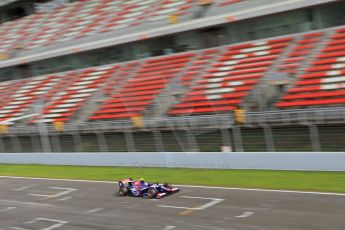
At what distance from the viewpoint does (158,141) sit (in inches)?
763

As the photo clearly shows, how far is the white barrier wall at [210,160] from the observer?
49.8ft

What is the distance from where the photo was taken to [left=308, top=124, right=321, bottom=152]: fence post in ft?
49.7

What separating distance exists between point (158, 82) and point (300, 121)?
34.7 ft

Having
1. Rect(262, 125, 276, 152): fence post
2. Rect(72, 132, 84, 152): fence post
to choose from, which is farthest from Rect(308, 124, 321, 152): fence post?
Rect(72, 132, 84, 152): fence post

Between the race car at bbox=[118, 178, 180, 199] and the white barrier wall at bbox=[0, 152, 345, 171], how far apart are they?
355 centimetres

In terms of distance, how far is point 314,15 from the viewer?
22.5 meters

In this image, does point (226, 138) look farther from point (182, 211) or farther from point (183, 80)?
point (183, 80)

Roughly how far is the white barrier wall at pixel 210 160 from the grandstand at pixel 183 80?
1.02ft

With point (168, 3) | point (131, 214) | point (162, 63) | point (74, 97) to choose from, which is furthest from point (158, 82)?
point (131, 214)

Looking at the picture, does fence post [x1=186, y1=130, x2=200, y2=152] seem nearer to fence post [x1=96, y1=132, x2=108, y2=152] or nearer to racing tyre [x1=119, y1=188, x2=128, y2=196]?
racing tyre [x1=119, y1=188, x2=128, y2=196]

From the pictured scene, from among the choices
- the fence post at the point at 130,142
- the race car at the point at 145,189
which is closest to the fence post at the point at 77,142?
the fence post at the point at 130,142

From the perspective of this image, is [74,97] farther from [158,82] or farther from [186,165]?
[186,165]

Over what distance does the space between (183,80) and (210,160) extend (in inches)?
268

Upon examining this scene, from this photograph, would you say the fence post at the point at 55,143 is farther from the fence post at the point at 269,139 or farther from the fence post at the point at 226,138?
the fence post at the point at 269,139
